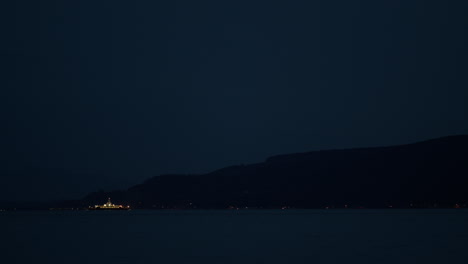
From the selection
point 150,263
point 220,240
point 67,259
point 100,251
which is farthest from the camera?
point 220,240

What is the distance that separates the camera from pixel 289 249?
188ft

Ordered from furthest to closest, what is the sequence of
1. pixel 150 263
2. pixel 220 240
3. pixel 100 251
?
pixel 220 240
pixel 100 251
pixel 150 263

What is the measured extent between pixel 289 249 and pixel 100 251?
16313mm

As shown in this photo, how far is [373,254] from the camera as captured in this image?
5219cm

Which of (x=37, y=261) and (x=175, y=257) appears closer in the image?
(x=37, y=261)

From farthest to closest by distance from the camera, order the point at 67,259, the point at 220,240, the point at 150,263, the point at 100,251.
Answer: the point at 220,240 < the point at 100,251 < the point at 67,259 < the point at 150,263

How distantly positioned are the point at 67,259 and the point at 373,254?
Result: 23.7m

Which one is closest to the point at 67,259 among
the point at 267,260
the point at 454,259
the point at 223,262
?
the point at 223,262

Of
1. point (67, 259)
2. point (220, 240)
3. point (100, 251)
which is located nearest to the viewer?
point (67, 259)

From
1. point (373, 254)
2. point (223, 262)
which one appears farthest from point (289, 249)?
point (223, 262)

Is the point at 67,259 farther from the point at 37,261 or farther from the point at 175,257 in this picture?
the point at 175,257

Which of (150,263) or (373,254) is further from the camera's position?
(373,254)

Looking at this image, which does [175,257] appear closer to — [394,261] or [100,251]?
[100,251]

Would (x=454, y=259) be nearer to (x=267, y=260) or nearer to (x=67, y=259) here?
(x=267, y=260)
